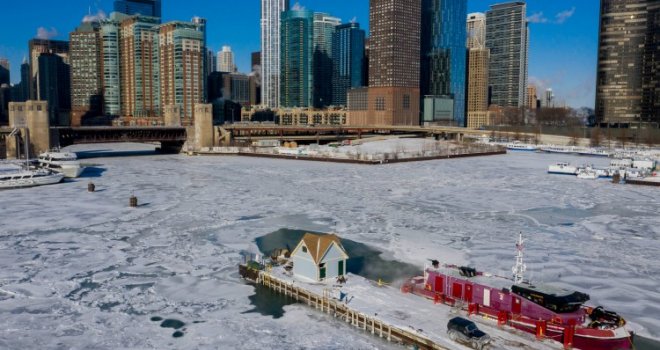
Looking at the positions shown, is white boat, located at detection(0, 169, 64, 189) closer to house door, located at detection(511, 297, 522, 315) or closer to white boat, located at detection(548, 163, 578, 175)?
house door, located at detection(511, 297, 522, 315)

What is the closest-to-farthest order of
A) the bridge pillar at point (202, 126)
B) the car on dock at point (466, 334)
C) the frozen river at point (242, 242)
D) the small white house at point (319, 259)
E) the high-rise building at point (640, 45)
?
the car on dock at point (466, 334) < the frozen river at point (242, 242) < the small white house at point (319, 259) < the bridge pillar at point (202, 126) < the high-rise building at point (640, 45)

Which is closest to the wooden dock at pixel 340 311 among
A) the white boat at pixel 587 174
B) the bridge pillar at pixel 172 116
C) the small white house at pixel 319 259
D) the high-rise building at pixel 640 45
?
the small white house at pixel 319 259

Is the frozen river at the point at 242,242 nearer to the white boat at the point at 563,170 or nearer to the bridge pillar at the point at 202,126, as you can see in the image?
the white boat at the point at 563,170

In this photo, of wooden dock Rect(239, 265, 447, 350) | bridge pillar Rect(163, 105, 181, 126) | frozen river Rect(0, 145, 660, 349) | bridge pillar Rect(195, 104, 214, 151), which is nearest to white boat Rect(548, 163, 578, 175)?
frozen river Rect(0, 145, 660, 349)

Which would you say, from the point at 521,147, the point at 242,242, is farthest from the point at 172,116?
the point at 242,242

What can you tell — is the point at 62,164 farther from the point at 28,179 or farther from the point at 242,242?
the point at 242,242

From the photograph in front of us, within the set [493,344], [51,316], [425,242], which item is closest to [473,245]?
[425,242]
